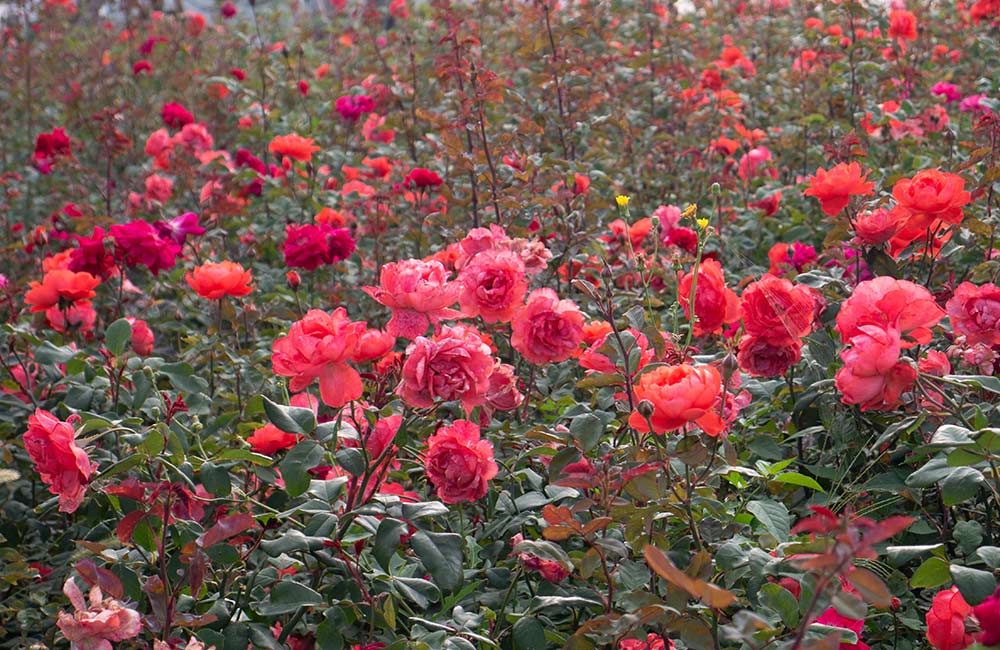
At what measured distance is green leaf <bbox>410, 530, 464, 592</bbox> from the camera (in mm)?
1341

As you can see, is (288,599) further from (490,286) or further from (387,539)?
(490,286)

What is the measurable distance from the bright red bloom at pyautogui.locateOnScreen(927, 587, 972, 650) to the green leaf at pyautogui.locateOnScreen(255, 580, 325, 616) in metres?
0.76

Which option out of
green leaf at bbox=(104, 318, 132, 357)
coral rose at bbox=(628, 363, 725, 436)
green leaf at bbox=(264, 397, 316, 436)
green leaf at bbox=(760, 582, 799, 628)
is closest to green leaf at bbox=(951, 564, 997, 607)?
green leaf at bbox=(760, 582, 799, 628)

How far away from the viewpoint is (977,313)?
56.9 inches

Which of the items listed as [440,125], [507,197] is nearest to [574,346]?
[507,197]

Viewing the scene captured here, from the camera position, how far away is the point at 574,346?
1.55 metres

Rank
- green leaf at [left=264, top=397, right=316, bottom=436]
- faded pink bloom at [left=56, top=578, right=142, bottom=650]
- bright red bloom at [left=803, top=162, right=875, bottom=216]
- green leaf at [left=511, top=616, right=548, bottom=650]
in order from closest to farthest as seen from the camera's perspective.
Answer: faded pink bloom at [left=56, top=578, right=142, bottom=650] < green leaf at [left=511, top=616, right=548, bottom=650] < green leaf at [left=264, top=397, right=316, bottom=436] < bright red bloom at [left=803, top=162, right=875, bottom=216]

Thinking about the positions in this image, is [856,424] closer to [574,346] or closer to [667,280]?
[574,346]

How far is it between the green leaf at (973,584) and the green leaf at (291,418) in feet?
2.68

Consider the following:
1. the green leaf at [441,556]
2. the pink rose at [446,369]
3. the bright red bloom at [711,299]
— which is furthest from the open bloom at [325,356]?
the bright red bloom at [711,299]

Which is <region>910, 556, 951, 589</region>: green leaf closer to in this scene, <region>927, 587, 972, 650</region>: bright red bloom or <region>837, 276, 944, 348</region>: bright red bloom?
<region>927, 587, 972, 650</region>: bright red bloom

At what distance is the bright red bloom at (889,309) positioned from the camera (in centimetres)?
130

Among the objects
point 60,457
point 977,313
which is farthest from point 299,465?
point 977,313

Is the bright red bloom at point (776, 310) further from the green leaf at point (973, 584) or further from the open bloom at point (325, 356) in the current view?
the open bloom at point (325, 356)
